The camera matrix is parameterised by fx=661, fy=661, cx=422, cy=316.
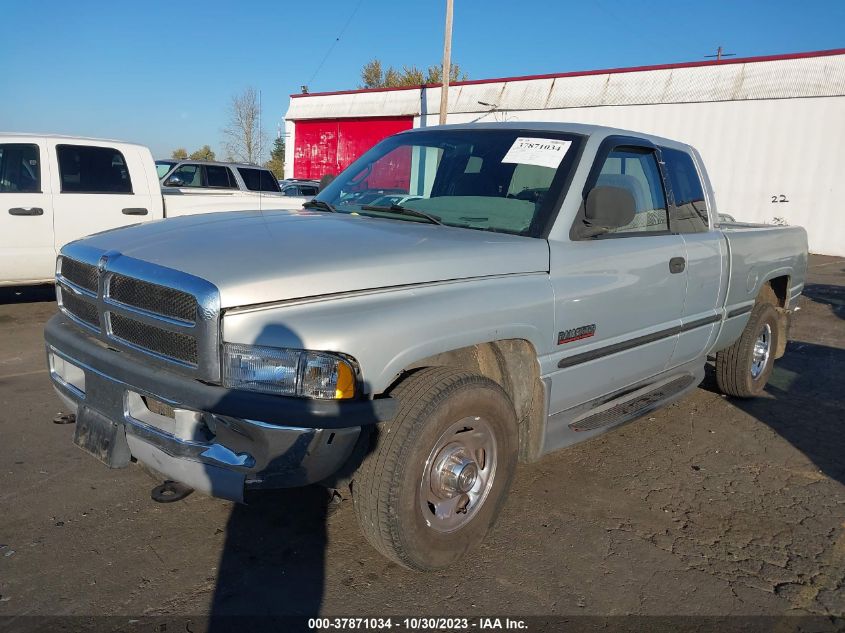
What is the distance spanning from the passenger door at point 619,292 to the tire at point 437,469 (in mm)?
492

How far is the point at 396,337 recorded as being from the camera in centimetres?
241

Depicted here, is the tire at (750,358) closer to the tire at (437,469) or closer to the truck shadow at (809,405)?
the truck shadow at (809,405)

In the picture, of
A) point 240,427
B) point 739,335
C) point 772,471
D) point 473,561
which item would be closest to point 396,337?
point 240,427

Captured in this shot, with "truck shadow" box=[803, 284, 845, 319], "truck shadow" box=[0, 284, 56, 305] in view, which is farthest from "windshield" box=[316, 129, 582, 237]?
"truck shadow" box=[803, 284, 845, 319]

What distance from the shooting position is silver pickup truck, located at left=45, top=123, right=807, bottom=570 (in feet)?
7.51

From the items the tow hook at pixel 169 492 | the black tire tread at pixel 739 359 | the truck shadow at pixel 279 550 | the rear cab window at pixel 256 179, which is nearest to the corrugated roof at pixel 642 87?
the rear cab window at pixel 256 179

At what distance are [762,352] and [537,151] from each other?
3331 millimetres

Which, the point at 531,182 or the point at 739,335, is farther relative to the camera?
the point at 739,335

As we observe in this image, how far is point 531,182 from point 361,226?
38.2 inches

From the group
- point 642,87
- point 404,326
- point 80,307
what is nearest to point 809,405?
point 404,326

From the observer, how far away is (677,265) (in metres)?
3.94

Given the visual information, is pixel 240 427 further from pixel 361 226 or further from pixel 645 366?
pixel 645 366

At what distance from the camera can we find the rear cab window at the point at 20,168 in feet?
23.6

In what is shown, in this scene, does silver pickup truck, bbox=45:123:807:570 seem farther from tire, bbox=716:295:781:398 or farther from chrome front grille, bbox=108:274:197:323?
tire, bbox=716:295:781:398
